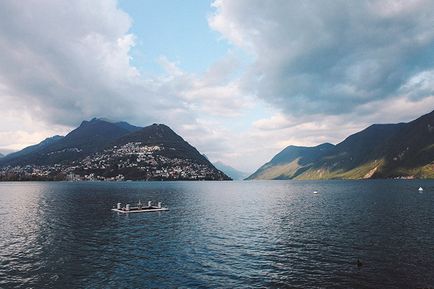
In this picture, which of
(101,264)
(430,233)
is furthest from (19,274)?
(430,233)

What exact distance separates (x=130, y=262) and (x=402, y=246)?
47.6m

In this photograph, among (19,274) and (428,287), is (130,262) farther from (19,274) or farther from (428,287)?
(428,287)

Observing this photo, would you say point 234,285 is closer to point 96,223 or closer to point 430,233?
point 430,233

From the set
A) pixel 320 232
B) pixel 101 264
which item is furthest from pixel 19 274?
pixel 320 232

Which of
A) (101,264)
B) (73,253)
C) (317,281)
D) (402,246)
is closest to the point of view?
(317,281)

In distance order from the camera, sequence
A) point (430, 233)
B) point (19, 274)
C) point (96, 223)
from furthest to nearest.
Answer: point (96, 223), point (430, 233), point (19, 274)

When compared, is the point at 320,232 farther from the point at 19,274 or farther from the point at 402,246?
the point at 19,274

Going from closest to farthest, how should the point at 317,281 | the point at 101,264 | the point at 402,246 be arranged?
the point at 317,281 → the point at 101,264 → the point at 402,246

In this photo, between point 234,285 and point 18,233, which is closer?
point 234,285

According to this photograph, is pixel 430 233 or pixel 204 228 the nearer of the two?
pixel 430 233

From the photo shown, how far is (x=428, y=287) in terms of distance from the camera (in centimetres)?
3991

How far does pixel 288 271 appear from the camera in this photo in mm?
46906

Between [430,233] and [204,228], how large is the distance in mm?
49616

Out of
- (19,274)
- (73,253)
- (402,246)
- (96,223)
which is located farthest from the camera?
(96,223)
